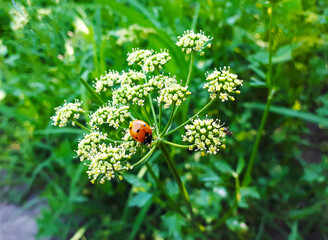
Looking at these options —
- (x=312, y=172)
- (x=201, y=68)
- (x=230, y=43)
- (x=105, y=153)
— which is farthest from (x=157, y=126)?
(x=230, y=43)

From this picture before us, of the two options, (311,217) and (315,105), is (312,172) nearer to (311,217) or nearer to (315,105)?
(311,217)

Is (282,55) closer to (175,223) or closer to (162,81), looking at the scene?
(162,81)

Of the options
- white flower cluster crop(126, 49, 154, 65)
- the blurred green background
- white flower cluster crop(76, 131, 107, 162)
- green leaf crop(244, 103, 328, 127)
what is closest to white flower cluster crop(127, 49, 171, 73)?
white flower cluster crop(126, 49, 154, 65)

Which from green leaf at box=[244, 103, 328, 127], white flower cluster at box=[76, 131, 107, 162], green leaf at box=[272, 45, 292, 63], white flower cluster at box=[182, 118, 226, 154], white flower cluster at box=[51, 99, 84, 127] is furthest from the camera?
green leaf at box=[244, 103, 328, 127]

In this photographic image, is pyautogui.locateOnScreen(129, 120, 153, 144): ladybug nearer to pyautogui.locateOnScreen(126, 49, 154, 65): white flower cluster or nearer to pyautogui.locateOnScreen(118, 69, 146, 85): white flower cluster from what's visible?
pyautogui.locateOnScreen(118, 69, 146, 85): white flower cluster

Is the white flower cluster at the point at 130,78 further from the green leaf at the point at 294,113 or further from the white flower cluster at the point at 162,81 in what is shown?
the green leaf at the point at 294,113
